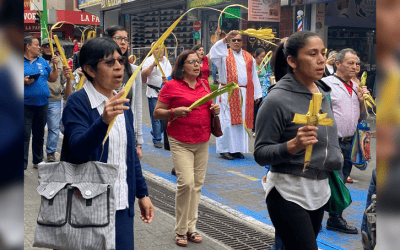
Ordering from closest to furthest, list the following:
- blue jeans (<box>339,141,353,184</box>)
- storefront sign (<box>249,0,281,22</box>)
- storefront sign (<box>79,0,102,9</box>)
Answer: blue jeans (<box>339,141,353,184</box>) < storefront sign (<box>249,0,281,22</box>) < storefront sign (<box>79,0,102,9</box>)

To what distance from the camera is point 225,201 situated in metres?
6.70

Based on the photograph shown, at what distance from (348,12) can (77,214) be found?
15.9 m

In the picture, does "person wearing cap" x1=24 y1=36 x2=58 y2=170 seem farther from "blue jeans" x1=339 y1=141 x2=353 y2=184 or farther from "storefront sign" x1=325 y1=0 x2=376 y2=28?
"storefront sign" x1=325 y1=0 x2=376 y2=28

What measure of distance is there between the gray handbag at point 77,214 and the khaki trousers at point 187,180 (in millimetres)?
2551

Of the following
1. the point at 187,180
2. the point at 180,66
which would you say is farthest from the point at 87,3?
the point at 187,180

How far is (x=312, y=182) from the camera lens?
9.37 feet

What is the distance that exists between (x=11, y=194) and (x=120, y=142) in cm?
213

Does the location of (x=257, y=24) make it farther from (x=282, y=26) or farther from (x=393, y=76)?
(x=393, y=76)

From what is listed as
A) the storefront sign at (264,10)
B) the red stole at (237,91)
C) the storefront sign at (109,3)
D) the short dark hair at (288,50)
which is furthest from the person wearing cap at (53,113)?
the storefront sign at (109,3)

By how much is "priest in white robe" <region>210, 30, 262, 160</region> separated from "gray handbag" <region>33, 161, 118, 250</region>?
22.0 ft

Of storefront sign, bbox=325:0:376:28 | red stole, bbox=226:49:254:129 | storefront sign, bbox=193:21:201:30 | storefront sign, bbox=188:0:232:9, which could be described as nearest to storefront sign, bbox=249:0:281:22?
storefront sign, bbox=325:0:376:28

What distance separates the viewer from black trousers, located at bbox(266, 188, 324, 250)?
2.76 meters

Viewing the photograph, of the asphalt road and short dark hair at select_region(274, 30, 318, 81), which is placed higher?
short dark hair at select_region(274, 30, 318, 81)

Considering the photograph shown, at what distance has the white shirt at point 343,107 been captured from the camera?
5785 mm
